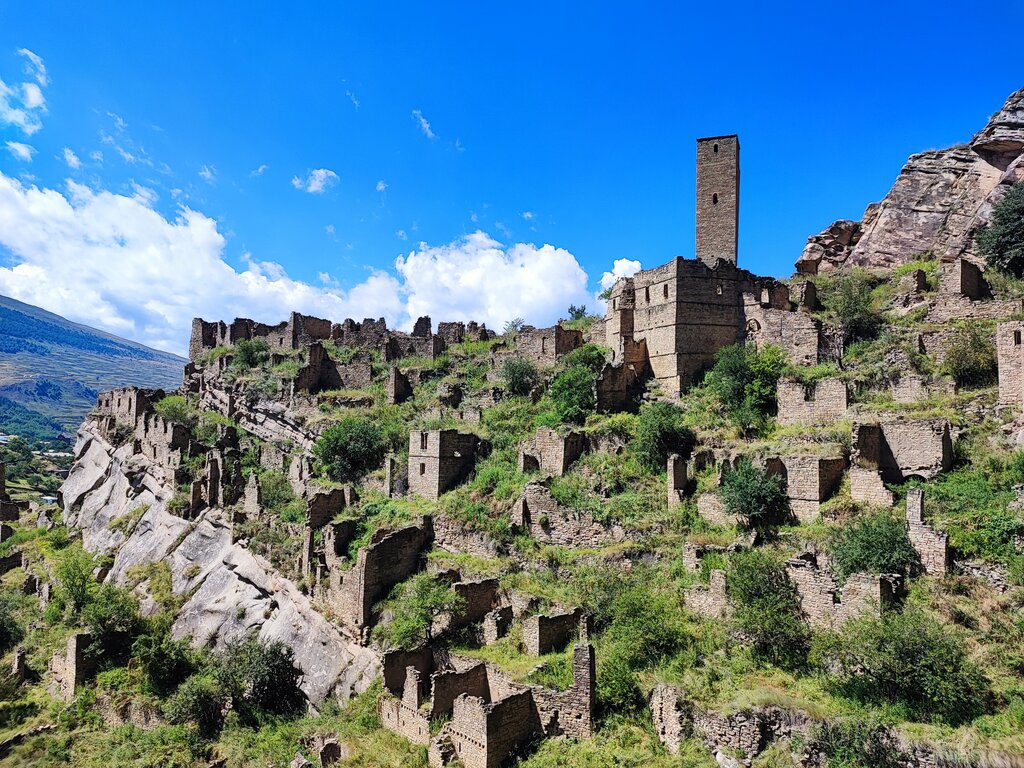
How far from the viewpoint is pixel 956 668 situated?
12727 millimetres

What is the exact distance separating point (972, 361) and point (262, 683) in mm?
25371

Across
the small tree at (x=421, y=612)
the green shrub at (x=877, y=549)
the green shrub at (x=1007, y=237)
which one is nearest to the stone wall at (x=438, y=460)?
the small tree at (x=421, y=612)

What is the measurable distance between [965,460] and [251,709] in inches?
906

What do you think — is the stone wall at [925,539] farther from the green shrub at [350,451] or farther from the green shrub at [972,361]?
the green shrub at [350,451]

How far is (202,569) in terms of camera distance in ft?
101

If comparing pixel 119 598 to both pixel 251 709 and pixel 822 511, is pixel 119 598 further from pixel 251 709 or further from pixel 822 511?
pixel 822 511

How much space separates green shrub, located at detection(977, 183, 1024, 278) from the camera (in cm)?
2823

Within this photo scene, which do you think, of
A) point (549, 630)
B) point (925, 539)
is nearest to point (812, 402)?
point (925, 539)

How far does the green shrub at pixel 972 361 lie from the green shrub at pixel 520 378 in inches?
711

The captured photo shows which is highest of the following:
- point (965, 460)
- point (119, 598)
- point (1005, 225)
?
point (1005, 225)

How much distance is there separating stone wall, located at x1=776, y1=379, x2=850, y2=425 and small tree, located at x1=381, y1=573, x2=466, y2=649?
1313 cm

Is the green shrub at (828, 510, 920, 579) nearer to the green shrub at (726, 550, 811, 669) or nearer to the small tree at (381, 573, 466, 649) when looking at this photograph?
the green shrub at (726, 550, 811, 669)

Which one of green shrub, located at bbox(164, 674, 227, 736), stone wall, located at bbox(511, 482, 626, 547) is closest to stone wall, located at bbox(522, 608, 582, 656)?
stone wall, located at bbox(511, 482, 626, 547)

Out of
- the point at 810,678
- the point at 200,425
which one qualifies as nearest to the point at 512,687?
the point at 810,678
